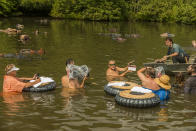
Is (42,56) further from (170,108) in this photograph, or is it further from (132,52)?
(170,108)

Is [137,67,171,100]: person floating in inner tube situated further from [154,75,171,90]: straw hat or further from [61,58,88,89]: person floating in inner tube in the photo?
[61,58,88,89]: person floating in inner tube

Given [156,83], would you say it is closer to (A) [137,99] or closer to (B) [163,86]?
(B) [163,86]

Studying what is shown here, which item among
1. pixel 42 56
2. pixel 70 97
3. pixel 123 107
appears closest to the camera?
pixel 123 107

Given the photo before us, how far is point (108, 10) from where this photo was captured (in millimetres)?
68562

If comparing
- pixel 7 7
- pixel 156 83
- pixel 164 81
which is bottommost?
pixel 156 83

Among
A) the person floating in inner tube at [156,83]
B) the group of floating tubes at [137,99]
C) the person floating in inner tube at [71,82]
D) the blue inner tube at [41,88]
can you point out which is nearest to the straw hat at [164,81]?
the person floating in inner tube at [156,83]

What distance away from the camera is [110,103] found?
36.7 ft

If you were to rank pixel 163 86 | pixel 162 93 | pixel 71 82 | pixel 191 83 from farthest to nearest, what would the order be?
pixel 71 82 < pixel 191 83 < pixel 162 93 < pixel 163 86

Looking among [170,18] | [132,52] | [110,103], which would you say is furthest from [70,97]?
[170,18]

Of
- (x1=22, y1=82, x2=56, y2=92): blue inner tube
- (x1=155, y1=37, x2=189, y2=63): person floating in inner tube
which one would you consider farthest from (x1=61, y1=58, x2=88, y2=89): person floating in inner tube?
(x1=155, y1=37, x2=189, y2=63): person floating in inner tube

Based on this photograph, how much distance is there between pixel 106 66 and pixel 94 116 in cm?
861

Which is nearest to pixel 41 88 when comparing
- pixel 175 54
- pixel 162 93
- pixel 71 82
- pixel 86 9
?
pixel 71 82

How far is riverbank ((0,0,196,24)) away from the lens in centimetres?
6638

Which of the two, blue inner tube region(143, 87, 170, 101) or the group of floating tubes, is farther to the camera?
blue inner tube region(143, 87, 170, 101)
